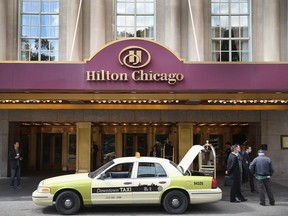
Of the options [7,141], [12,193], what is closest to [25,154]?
[7,141]

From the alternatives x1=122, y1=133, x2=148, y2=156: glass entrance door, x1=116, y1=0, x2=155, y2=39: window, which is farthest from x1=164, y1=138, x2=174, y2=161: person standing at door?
x1=116, y1=0, x2=155, y2=39: window

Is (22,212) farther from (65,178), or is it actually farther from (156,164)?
(156,164)

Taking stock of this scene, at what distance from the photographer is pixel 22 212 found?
1157 cm

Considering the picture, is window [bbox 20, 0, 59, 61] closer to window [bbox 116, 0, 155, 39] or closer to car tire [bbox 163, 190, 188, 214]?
window [bbox 116, 0, 155, 39]

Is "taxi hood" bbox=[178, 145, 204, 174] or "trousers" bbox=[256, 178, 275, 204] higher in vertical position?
"taxi hood" bbox=[178, 145, 204, 174]

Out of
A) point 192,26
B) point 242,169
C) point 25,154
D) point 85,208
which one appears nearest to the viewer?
point 85,208

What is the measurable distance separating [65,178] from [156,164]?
2528 millimetres

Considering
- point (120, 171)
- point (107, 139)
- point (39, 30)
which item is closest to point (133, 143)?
point (107, 139)

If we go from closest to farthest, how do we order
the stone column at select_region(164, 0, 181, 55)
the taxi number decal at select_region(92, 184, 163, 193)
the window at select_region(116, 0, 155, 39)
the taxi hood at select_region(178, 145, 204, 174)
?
the taxi number decal at select_region(92, 184, 163, 193)
the taxi hood at select_region(178, 145, 204, 174)
the stone column at select_region(164, 0, 181, 55)
the window at select_region(116, 0, 155, 39)

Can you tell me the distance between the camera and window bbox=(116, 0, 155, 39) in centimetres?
2139

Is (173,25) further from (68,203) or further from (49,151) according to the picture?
(68,203)

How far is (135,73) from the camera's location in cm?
1441

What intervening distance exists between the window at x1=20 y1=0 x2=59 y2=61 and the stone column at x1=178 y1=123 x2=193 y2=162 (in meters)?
7.20

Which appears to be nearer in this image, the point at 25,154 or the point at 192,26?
the point at 192,26
